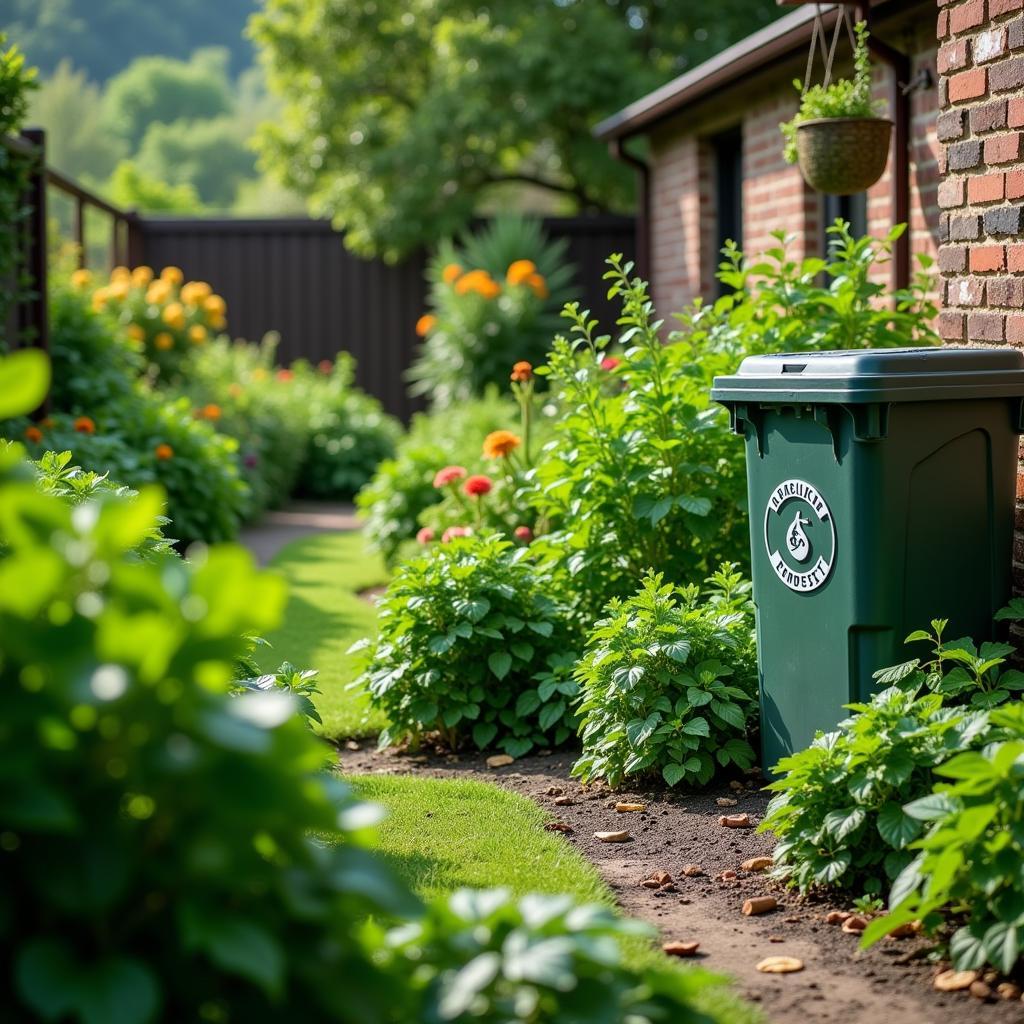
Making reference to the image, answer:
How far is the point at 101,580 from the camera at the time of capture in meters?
1.80

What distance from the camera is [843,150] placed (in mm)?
5594

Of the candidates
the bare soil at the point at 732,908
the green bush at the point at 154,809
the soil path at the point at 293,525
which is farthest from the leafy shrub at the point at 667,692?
the soil path at the point at 293,525

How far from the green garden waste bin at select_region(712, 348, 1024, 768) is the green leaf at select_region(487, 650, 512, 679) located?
1130mm

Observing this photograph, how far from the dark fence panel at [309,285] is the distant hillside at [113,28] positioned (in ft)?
213

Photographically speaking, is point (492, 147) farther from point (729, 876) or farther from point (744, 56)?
point (729, 876)

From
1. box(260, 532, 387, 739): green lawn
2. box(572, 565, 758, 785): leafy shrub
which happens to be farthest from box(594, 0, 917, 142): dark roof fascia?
box(260, 532, 387, 739): green lawn

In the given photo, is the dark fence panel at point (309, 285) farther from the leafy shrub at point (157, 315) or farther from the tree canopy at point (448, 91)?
the leafy shrub at point (157, 315)

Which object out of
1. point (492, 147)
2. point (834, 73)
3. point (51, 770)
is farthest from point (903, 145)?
point (492, 147)

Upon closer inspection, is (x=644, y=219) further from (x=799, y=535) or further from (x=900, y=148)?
(x=799, y=535)

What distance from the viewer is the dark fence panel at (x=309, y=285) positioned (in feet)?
51.2

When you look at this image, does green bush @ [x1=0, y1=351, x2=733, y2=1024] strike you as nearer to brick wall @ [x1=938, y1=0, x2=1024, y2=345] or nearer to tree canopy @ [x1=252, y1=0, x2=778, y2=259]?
brick wall @ [x1=938, y1=0, x2=1024, y2=345]

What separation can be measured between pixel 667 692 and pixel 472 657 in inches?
38.9

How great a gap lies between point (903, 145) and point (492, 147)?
10.6m

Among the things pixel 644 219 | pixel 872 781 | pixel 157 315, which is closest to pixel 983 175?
pixel 872 781
